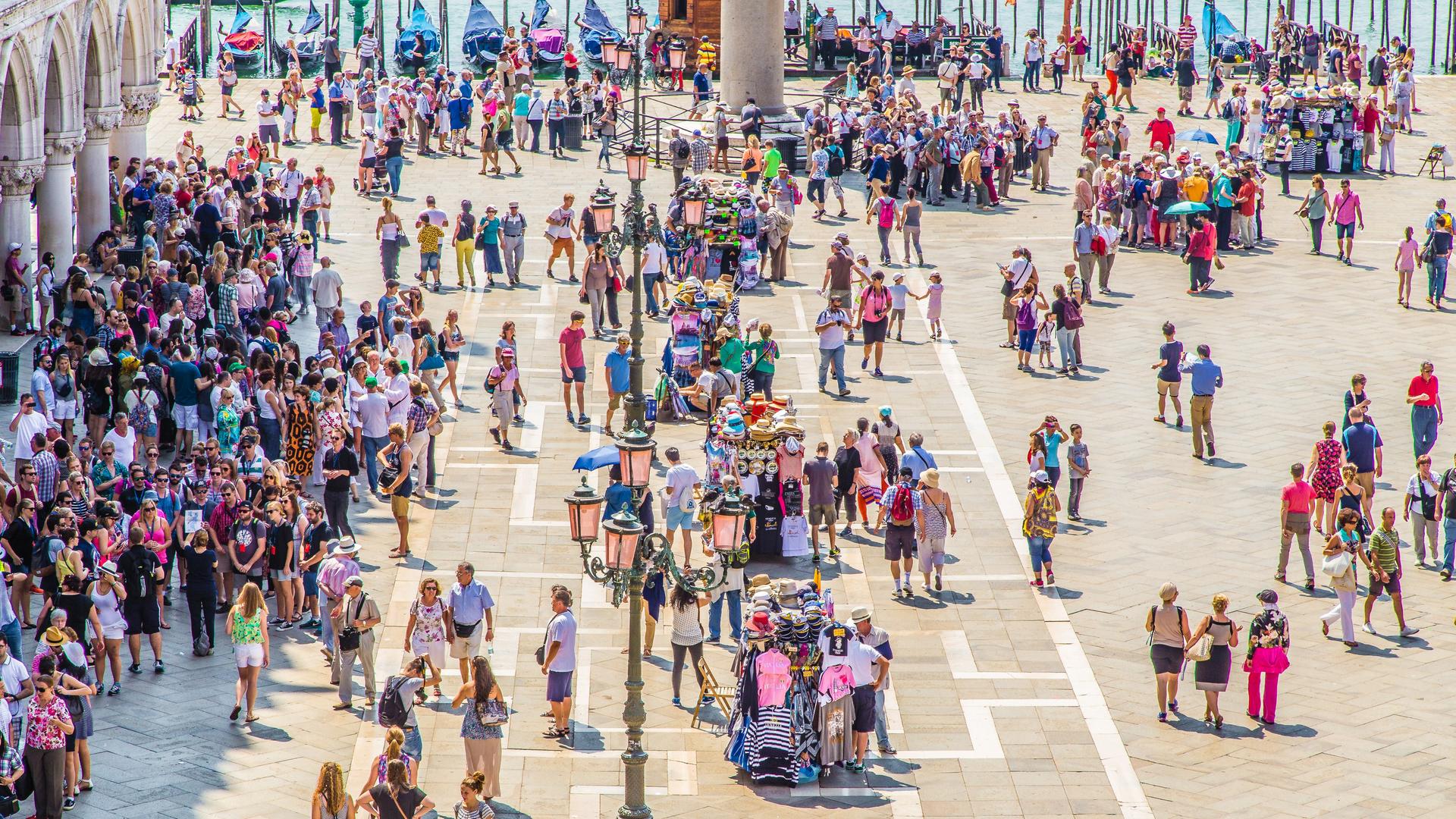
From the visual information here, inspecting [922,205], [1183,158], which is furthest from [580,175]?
[1183,158]

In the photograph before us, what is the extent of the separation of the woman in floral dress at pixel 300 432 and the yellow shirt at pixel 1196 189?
18683mm

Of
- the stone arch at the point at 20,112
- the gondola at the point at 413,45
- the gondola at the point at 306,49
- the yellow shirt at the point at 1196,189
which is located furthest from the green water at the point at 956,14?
the stone arch at the point at 20,112

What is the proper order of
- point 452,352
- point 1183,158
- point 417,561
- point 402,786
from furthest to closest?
point 1183,158 < point 452,352 < point 417,561 < point 402,786

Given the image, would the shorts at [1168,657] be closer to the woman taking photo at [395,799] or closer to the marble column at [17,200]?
the woman taking photo at [395,799]

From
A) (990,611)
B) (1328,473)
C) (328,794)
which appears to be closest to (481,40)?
(1328,473)

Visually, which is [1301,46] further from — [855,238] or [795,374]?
[795,374]

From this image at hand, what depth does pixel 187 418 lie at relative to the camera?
1008 inches

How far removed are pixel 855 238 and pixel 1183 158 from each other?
20.4ft

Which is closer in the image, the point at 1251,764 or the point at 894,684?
the point at 1251,764

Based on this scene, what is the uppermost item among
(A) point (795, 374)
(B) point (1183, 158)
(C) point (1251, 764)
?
(B) point (1183, 158)

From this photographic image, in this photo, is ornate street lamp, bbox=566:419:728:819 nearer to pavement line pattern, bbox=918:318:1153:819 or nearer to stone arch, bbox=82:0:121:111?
pavement line pattern, bbox=918:318:1153:819

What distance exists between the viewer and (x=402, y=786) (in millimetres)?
15664

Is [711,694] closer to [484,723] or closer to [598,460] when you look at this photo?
[484,723]

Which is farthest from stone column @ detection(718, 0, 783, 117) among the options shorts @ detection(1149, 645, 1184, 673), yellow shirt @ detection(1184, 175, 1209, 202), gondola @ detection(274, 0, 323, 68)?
shorts @ detection(1149, 645, 1184, 673)
